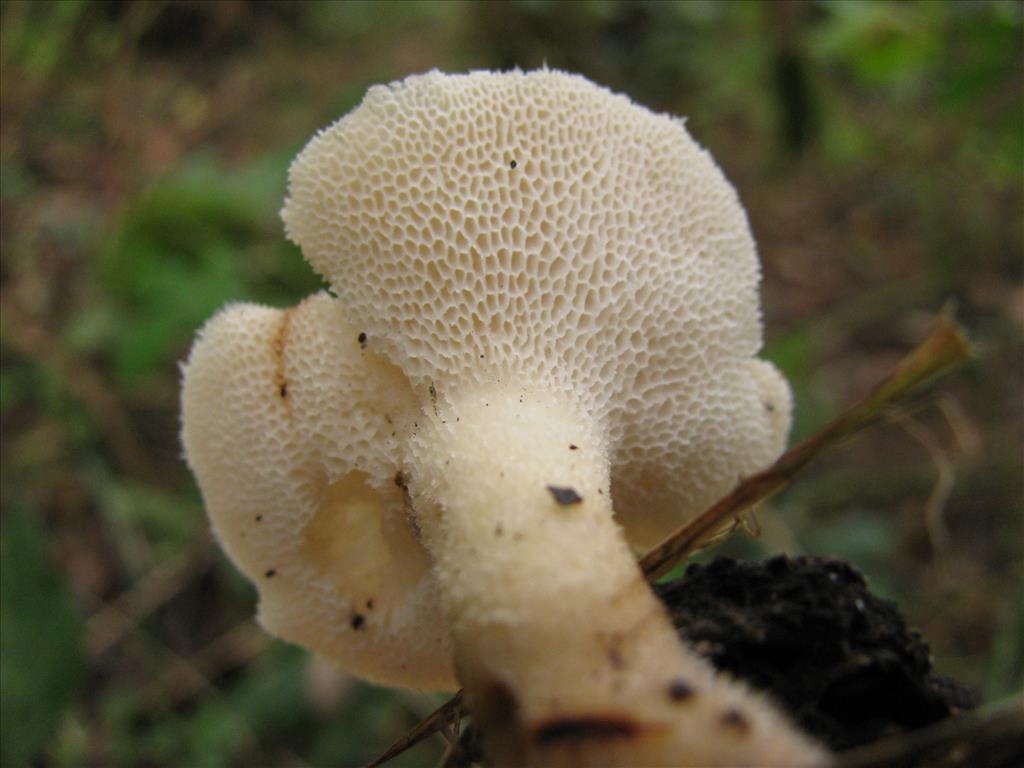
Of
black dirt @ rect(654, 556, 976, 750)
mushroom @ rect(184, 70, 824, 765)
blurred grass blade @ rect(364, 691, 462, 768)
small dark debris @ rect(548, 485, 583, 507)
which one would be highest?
mushroom @ rect(184, 70, 824, 765)

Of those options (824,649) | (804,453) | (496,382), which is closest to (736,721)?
(824,649)

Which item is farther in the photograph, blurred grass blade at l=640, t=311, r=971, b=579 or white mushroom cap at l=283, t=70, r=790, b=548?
white mushroom cap at l=283, t=70, r=790, b=548

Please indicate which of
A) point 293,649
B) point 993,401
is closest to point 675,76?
point 993,401

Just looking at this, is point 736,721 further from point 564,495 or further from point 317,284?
point 317,284

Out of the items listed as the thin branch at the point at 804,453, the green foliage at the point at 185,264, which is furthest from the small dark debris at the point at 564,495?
the green foliage at the point at 185,264

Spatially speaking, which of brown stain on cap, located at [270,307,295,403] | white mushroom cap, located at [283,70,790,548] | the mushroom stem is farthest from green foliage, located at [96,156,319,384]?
the mushroom stem

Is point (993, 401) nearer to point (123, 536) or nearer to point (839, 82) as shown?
point (839, 82)

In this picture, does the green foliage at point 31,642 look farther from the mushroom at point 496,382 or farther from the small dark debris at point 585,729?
the small dark debris at point 585,729

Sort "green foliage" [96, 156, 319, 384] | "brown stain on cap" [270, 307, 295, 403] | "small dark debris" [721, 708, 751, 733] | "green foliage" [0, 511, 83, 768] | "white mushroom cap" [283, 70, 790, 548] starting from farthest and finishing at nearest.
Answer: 1. "green foliage" [96, 156, 319, 384]
2. "green foliage" [0, 511, 83, 768]
3. "brown stain on cap" [270, 307, 295, 403]
4. "white mushroom cap" [283, 70, 790, 548]
5. "small dark debris" [721, 708, 751, 733]

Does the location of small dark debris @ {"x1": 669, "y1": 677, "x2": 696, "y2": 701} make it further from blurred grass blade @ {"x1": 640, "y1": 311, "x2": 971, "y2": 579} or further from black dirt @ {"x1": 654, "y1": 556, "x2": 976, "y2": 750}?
blurred grass blade @ {"x1": 640, "y1": 311, "x2": 971, "y2": 579}
